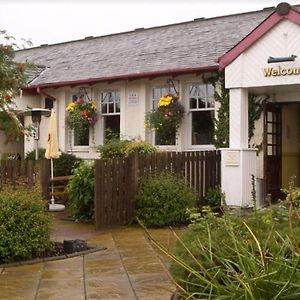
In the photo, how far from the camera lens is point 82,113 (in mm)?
16031

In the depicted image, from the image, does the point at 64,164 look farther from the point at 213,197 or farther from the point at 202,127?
the point at 213,197

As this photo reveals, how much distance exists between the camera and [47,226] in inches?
308

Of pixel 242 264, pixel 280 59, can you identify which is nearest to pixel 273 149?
pixel 280 59

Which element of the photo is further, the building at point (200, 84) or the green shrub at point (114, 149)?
the green shrub at point (114, 149)

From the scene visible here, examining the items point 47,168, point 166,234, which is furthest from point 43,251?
point 47,168

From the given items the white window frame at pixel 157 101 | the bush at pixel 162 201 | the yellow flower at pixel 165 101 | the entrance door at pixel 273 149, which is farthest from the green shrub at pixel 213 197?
the yellow flower at pixel 165 101

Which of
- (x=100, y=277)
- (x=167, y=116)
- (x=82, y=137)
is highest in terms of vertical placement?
(x=167, y=116)

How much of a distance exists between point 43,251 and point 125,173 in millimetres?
3213

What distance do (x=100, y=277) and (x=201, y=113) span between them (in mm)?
8204

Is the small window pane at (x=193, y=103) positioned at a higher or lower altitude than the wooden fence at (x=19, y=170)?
higher

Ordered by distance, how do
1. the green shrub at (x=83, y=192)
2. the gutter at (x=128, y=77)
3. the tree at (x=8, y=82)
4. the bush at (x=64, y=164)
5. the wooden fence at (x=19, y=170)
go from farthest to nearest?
the bush at (x=64, y=164)
the gutter at (x=128, y=77)
the green shrub at (x=83, y=192)
the wooden fence at (x=19, y=170)
the tree at (x=8, y=82)

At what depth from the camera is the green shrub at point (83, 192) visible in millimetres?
10922

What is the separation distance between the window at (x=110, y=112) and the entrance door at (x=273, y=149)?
15.1 ft

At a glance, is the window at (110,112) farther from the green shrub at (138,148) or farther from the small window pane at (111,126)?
the green shrub at (138,148)
